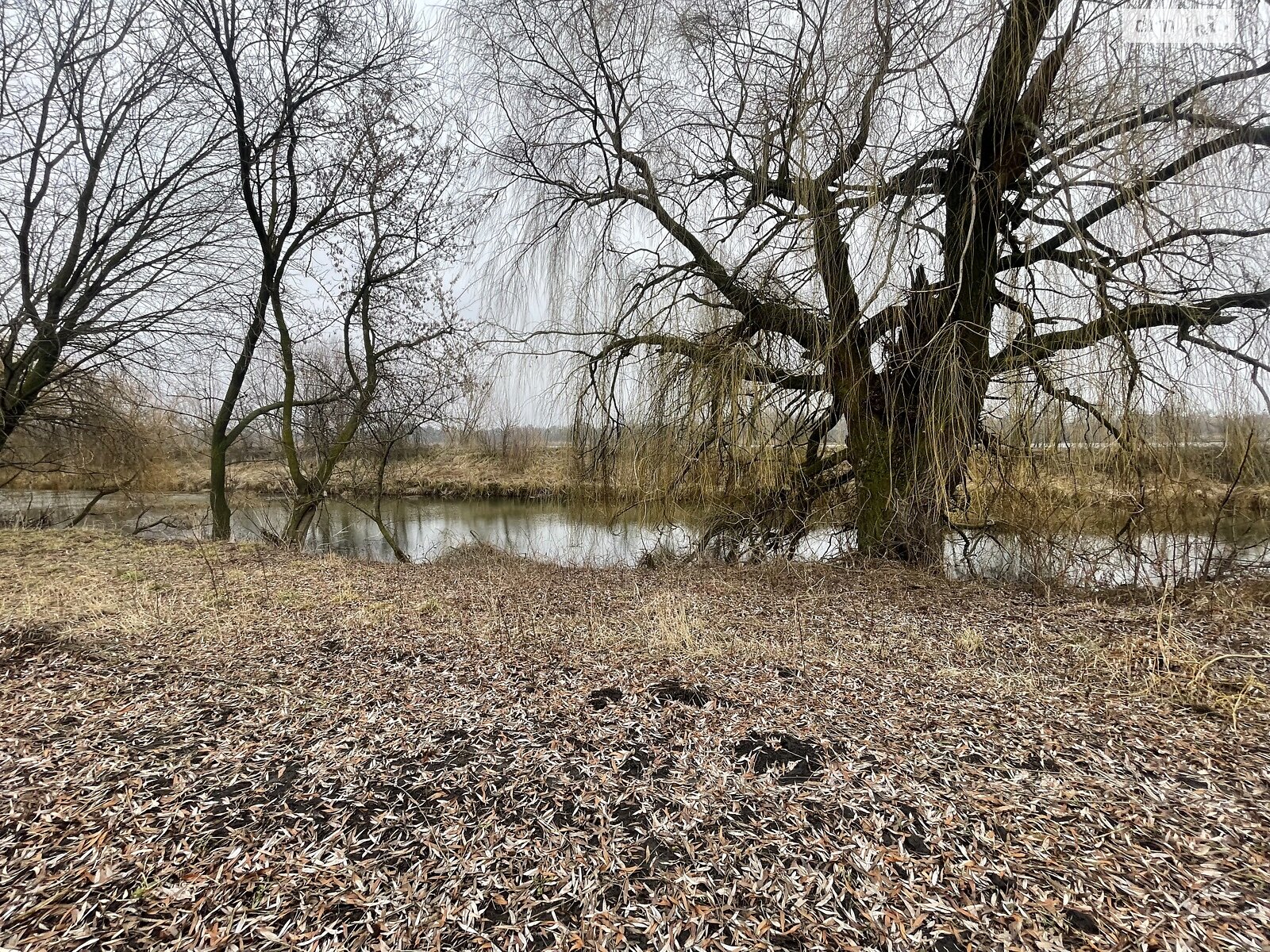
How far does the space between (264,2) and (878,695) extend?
10206mm

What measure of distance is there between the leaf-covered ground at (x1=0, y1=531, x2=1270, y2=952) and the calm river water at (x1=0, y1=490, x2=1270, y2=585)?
101 cm

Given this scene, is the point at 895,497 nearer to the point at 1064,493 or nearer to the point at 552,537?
the point at 1064,493

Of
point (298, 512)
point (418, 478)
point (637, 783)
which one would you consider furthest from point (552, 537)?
→ point (637, 783)

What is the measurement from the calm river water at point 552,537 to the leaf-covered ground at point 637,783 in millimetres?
1010

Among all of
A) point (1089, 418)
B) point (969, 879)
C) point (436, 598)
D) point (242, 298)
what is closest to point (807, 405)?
point (1089, 418)

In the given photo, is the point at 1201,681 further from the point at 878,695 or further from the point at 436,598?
the point at 436,598

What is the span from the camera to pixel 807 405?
491 centimetres

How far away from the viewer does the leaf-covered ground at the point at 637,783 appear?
4.12 ft

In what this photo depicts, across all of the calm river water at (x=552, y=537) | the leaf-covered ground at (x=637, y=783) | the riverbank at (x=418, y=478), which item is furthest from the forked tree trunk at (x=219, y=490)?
the leaf-covered ground at (x=637, y=783)

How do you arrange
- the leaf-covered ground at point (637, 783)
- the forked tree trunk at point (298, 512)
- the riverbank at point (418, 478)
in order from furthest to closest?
1. the forked tree trunk at point (298, 512)
2. the riverbank at point (418, 478)
3. the leaf-covered ground at point (637, 783)

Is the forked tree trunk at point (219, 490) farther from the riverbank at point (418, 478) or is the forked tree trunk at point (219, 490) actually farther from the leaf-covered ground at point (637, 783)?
the leaf-covered ground at point (637, 783)

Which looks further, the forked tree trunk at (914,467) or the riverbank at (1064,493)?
the riverbank at (1064,493)

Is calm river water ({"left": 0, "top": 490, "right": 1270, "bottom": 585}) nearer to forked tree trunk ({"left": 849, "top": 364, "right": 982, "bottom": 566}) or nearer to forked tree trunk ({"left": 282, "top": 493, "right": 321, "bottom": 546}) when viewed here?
forked tree trunk ({"left": 282, "top": 493, "right": 321, "bottom": 546})

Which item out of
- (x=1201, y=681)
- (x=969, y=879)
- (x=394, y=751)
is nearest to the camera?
(x=969, y=879)
